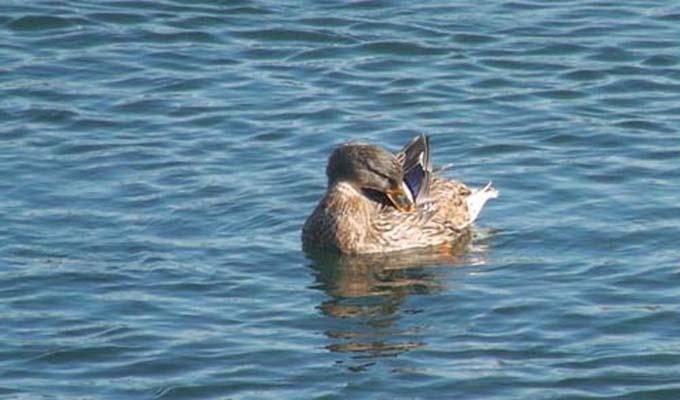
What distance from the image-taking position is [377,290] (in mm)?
17141

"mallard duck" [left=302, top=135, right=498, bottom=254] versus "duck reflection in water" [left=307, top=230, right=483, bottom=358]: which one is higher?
"mallard duck" [left=302, top=135, right=498, bottom=254]

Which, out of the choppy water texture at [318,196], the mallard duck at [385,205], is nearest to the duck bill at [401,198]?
the mallard duck at [385,205]

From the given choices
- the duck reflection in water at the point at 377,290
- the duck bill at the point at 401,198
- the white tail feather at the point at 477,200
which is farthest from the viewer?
the duck bill at the point at 401,198

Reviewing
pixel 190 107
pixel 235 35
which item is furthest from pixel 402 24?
pixel 190 107

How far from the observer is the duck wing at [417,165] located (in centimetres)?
1880

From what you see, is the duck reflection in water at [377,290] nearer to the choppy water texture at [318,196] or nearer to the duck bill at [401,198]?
the choppy water texture at [318,196]

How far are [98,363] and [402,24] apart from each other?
9.45m

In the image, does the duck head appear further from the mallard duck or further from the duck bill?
the duck bill

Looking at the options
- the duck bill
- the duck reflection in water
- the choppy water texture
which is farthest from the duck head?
the duck reflection in water

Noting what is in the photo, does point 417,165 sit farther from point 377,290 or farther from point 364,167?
point 377,290

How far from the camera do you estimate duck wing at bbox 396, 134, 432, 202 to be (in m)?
18.8

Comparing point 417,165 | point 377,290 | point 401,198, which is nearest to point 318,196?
point 401,198

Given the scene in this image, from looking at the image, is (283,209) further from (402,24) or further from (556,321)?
(402,24)

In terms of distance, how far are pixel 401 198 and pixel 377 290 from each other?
199cm
